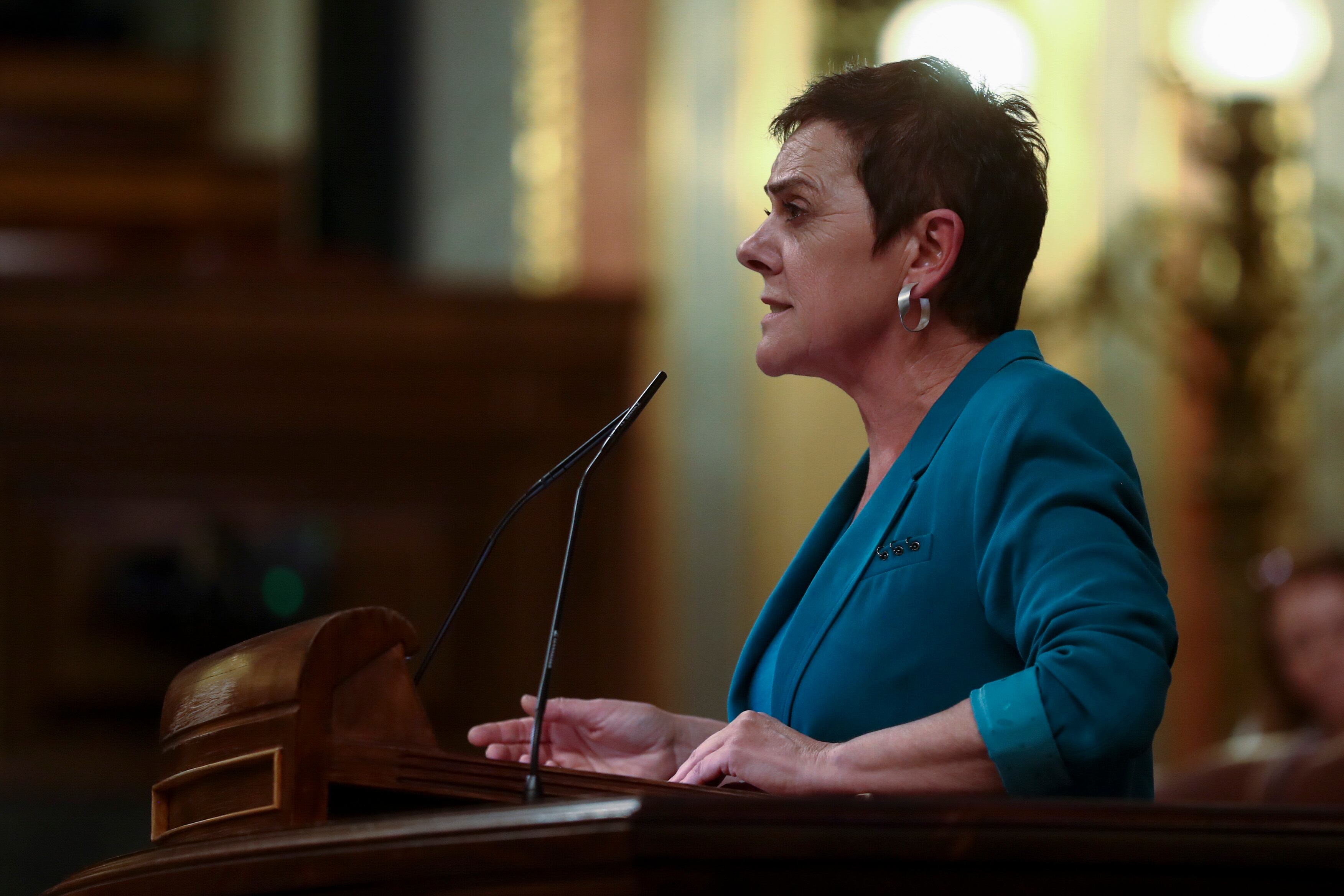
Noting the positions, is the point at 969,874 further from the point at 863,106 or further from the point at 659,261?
the point at 659,261

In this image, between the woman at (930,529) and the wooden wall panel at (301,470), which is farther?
the wooden wall panel at (301,470)

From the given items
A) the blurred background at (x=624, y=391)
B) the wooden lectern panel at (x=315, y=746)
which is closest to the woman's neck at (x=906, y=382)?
the wooden lectern panel at (x=315, y=746)

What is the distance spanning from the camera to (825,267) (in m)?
1.33

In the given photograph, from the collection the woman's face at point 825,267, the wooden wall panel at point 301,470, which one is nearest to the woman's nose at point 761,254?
the woman's face at point 825,267

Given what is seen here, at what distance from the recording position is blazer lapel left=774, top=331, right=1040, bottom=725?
4.15 ft

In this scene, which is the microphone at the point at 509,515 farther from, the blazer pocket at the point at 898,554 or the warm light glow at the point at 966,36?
the warm light glow at the point at 966,36

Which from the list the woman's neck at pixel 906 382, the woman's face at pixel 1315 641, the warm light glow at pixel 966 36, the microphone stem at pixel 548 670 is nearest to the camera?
the microphone stem at pixel 548 670

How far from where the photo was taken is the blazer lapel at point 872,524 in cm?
127

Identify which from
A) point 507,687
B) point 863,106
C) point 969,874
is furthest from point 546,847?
point 507,687

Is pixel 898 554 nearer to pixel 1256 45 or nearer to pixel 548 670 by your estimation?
pixel 548 670

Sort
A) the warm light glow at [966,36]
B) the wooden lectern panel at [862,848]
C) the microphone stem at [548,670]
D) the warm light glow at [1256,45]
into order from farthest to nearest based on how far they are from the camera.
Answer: the warm light glow at [966,36] → the warm light glow at [1256,45] → the microphone stem at [548,670] → the wooden lectern panel at [862,848]

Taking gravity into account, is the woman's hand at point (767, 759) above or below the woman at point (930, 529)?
below

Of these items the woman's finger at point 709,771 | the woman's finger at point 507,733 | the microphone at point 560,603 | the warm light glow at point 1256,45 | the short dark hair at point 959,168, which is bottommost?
the woman's finger at point 507,733

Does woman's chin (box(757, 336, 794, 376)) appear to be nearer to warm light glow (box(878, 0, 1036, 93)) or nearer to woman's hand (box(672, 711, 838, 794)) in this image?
woman's hand (box(672, 711, 838, 794))
